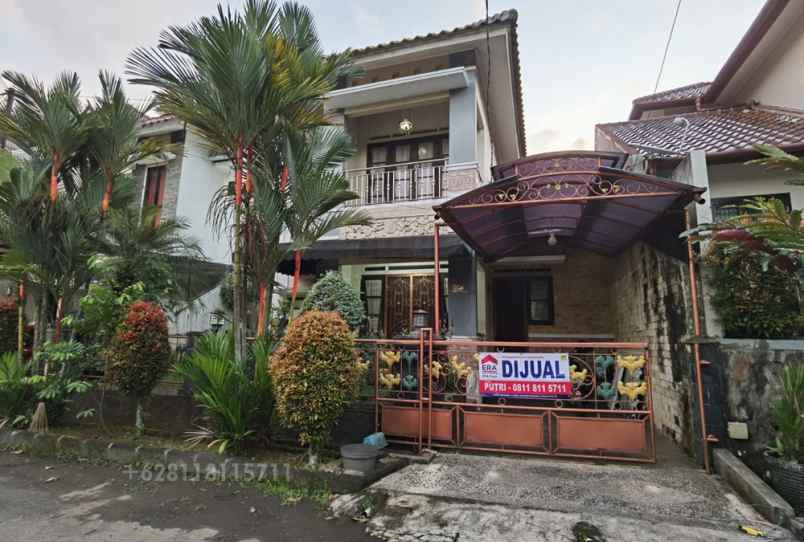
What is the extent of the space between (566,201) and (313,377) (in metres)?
3.57

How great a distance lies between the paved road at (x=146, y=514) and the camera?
3.17 metres

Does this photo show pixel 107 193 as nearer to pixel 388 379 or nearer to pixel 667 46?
pixel 388 379

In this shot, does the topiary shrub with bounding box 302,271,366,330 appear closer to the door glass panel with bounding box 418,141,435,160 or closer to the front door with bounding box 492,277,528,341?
the door glass panel with bounding box 418,141,435,160

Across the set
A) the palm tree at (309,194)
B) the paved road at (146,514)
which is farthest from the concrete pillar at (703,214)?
the paved road at (146,514)

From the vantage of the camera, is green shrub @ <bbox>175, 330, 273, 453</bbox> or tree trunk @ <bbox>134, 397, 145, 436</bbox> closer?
green shrub @ <bbox>175, 330, 273, 453</bbox>

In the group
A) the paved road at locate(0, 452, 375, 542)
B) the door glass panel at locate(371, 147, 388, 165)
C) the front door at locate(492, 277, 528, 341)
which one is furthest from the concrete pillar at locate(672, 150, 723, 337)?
the door glass panel at locate(371, 147, 388, 165)

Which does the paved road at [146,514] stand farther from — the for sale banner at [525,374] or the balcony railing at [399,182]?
the balcony railing at [399,182]

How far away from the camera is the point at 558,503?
3.56 metres

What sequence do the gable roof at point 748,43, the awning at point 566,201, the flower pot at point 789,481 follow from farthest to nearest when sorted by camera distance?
the gable roof at point 748,43, the awning at point 566,201, the flower pot at point 789,481

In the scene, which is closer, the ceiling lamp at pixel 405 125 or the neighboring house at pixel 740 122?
the neighboring house at pixel 740 122

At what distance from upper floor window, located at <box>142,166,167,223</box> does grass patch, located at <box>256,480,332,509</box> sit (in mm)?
10568

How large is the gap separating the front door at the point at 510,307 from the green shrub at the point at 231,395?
6.99 metres

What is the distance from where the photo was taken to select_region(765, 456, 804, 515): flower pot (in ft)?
11.0

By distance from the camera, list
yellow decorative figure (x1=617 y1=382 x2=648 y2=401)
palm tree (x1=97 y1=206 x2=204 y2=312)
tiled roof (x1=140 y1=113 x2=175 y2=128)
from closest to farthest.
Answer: yellow decorative figure (x1=617 y1=382 x2=648 y2=401), palm tree (x1=97 y1=206 x2=204 y2=312), tiled roof (x1=140 y1=113 x2=175 y2=128)
